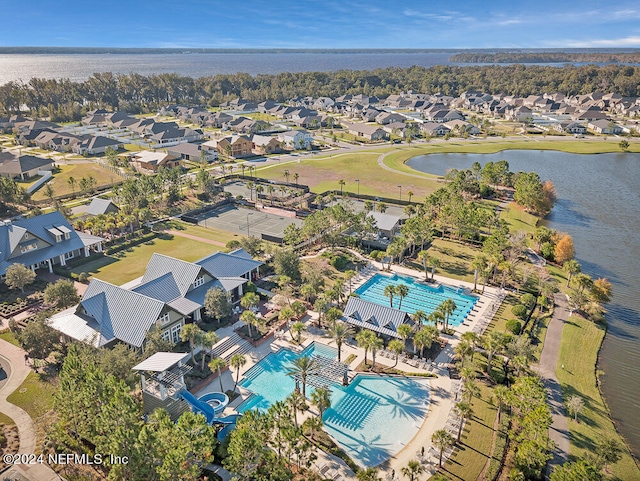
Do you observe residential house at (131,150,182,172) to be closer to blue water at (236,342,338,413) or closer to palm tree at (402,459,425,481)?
blue water at (236,342,338,413)

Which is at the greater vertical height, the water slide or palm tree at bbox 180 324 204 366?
palm tree at bbox 180 324 204 366

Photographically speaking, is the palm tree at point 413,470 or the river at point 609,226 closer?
the palm tree at point 413,470

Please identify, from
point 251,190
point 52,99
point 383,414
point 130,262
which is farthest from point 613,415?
point 52,99

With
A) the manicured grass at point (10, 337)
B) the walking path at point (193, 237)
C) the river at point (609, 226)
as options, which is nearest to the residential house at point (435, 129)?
the river at point (609, 226)

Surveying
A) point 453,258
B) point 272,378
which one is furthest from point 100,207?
point 453,258

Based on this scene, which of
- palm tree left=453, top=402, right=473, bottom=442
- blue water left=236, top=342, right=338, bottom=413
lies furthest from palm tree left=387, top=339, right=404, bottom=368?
palm tree left=453, top=402, right=473, bottom=442

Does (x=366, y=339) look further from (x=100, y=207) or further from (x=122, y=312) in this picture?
(x=100, y=207)

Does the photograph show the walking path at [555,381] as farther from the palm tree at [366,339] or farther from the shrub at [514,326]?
the palm tree at [366,339]
